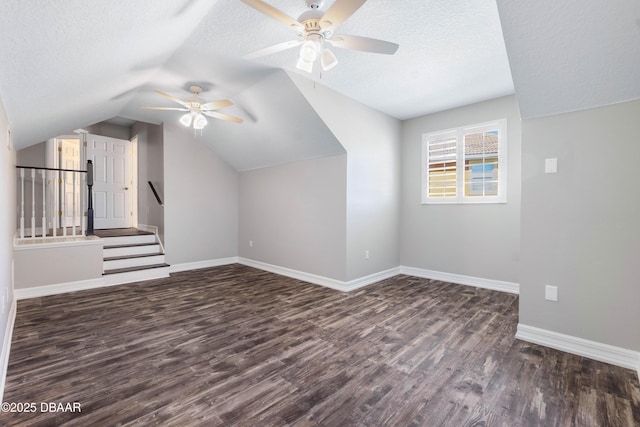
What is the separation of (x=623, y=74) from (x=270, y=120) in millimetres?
3689

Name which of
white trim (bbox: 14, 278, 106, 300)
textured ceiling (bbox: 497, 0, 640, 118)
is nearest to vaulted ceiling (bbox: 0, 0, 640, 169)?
textured ceiling (bbox: 497, 0, 640, 118)

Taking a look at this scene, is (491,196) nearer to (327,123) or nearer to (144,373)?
(327,123)

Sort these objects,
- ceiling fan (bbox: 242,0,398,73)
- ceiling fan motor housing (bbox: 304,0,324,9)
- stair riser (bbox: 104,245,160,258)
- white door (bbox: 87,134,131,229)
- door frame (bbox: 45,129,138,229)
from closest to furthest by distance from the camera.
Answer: ceiling fan (bbox: 242,0,398,73), ceiling fan motor housing (bbox: 304,0,324,9), stair riser (bbox: 104,245,160,258), door frame (bbox: 45,129,138,229), white door (bbox: 87,134,131,229)

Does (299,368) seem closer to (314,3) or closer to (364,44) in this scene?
(364,44)

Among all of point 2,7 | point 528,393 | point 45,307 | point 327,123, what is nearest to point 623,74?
point 528,393

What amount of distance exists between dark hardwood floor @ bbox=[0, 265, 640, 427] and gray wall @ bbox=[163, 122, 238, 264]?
199 centimetres

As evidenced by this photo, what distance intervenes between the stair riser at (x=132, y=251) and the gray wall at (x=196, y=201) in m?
0.24

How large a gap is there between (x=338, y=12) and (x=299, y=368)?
2470 mm

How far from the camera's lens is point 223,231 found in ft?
20.0

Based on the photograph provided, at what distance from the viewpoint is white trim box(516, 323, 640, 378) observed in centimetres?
223

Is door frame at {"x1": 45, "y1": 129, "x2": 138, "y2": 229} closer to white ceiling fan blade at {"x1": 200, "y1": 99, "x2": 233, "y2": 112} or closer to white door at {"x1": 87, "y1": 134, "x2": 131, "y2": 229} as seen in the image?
white door at {"x1": 87, "y1": 134, "x2": 131, "y2": 229}

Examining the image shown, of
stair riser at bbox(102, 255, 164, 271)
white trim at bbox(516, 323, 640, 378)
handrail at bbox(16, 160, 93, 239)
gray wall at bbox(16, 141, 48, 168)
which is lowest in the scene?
white trim at bbox(516, 323, 640, 378)

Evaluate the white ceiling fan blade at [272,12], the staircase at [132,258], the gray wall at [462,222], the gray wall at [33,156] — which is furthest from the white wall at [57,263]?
the gray wall at [462,222]

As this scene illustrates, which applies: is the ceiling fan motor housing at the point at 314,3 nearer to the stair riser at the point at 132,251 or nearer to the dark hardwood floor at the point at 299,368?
the dark hardwood floor at the point at 299,368
